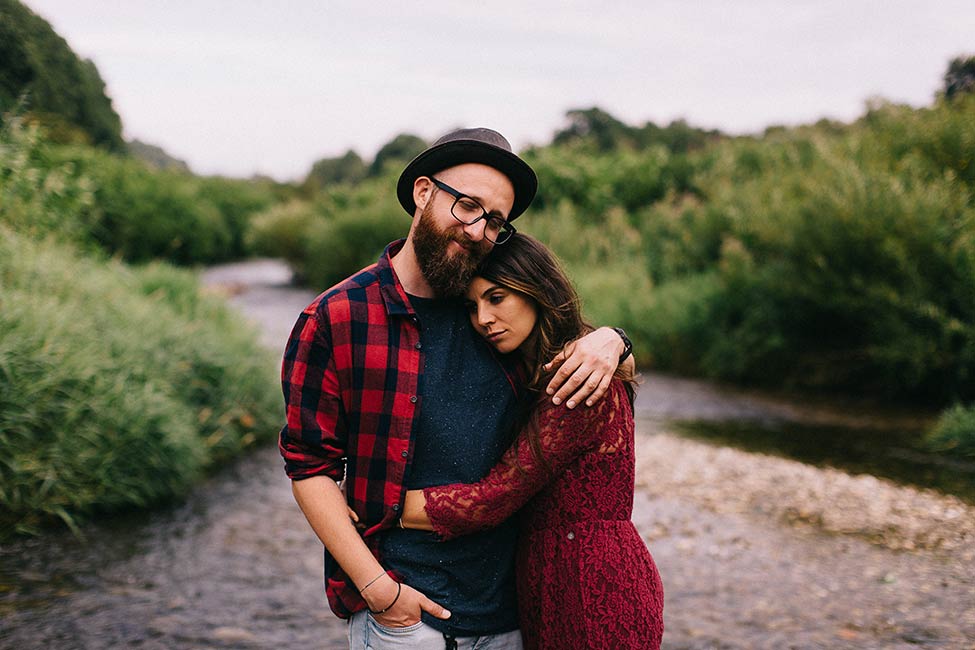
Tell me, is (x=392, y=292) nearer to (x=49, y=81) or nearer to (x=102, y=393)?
(x=102, y=393)

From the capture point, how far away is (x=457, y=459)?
1.97m

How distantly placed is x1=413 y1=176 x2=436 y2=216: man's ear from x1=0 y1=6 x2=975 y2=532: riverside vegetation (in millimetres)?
3774

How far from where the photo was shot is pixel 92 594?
14.1 ft

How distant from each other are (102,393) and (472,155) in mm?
4393

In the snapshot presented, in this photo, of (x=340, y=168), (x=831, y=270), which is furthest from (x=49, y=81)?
(x=340, y=168)

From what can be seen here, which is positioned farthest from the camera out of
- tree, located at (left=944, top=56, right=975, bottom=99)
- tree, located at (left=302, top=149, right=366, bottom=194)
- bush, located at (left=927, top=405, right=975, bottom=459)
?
tree, located at (left=302, top=149, right=366, bottom=194)

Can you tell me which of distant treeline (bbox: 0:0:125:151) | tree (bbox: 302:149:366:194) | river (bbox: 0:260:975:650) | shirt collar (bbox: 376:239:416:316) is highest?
tree (bbox: 302:149:366:194)

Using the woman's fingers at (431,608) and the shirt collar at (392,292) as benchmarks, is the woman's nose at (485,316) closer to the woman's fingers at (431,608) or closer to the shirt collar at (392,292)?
the shirt collar at (392,292)

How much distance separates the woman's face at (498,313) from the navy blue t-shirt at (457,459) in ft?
0.18

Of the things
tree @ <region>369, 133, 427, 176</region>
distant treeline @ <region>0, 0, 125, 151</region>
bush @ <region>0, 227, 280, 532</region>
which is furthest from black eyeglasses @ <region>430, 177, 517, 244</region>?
tree @ <region>369, 133, 427, 176</region>

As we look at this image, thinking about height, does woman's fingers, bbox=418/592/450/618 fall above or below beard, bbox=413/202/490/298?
below

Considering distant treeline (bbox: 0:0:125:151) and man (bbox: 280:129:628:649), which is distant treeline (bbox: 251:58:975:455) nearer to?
man (bbox: 280:129:628:649)

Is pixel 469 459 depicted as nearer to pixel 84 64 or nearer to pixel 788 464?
pixel 788 464

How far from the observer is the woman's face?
80.5 inches
